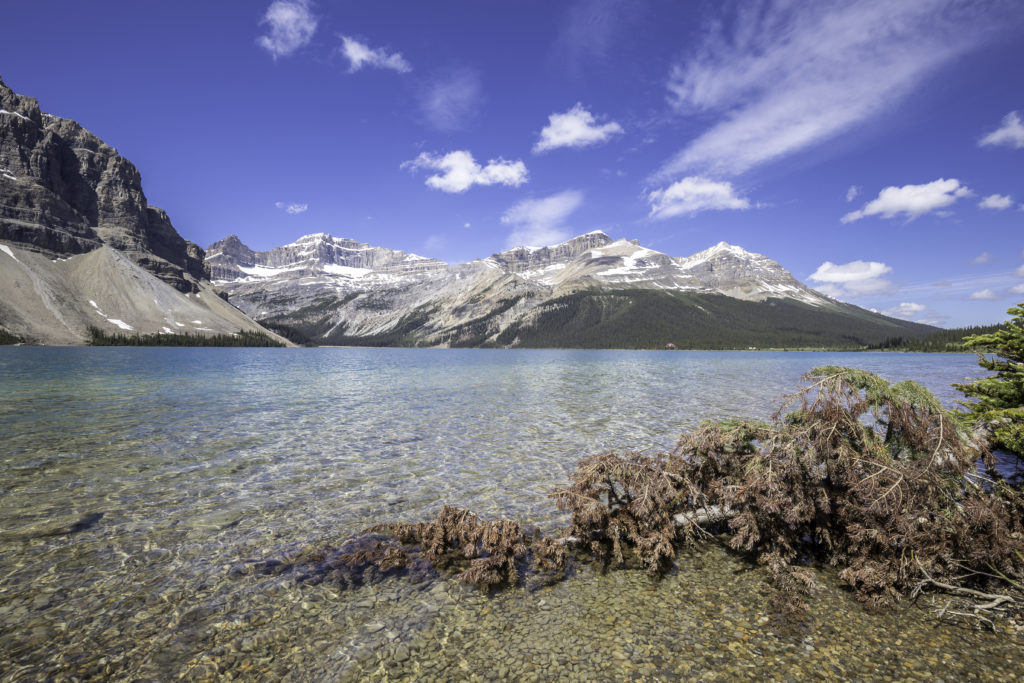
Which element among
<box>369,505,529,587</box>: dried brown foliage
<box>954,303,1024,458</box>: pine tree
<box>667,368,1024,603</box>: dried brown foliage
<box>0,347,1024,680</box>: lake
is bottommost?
<box>0,347,1024,680</box>: lake

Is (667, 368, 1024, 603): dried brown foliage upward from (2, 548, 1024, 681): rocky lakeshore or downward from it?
upward

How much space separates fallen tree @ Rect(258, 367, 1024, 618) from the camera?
906cm

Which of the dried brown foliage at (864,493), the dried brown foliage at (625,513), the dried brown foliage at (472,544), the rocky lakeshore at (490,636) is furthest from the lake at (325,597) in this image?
the dried brown foliage at (864,493)

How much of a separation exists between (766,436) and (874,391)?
3.09m

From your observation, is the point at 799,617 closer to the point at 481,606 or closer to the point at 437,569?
the point at 481,606

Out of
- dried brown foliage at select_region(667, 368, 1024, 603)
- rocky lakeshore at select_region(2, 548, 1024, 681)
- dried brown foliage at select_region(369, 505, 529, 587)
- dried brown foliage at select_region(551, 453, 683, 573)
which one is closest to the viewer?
rocky lakeshore at select_region(2, 548, 1024, 681)

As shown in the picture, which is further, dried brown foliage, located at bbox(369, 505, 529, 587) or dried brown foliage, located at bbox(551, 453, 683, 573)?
dried brown foliage, located at bbox(551, 453, 683, 573)

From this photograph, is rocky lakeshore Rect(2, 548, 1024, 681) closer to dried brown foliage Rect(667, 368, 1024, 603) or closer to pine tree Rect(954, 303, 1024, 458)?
dried brown foliage Rect(667, 368, 1024, 603)

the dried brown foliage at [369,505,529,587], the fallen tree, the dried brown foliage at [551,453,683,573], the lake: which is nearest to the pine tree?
the fallen tree

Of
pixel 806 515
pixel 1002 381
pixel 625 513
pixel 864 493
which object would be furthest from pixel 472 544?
pixel 1002 381

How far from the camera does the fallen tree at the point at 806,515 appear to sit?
29.7ft

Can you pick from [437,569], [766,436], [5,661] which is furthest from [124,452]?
[766,436]

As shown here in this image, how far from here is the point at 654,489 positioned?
1081 cm

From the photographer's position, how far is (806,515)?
9.68m
